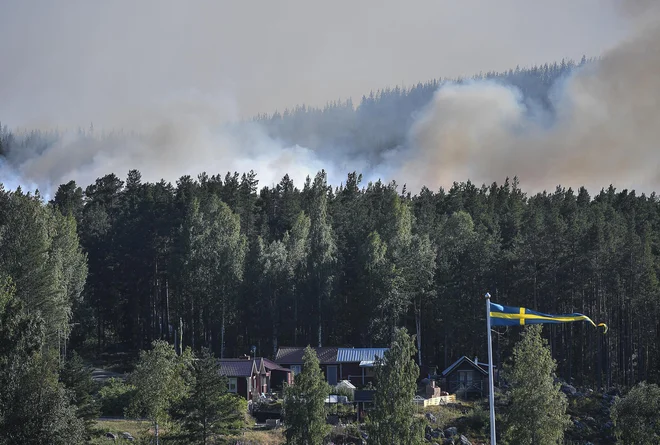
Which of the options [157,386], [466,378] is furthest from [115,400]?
[466,378]

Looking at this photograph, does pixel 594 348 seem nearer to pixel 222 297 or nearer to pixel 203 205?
pixel 222 297

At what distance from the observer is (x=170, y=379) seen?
51.8 m

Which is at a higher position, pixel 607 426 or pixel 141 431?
pixel 141 431

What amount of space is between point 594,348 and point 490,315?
56339 millimetres

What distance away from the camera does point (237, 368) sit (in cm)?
7225

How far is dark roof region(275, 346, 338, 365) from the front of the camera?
80.8m

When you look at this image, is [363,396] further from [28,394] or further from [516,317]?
[516,317]

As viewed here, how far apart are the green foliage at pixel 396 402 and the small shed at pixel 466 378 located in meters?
31.7

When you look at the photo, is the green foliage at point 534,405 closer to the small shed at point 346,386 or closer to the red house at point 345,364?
the small shed at point 346,386

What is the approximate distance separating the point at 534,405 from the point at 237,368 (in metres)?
33.2

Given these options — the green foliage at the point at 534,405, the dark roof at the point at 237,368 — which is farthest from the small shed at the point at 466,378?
the green foliage at the point at 534,405

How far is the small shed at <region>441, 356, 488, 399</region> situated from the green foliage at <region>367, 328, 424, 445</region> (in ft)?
104

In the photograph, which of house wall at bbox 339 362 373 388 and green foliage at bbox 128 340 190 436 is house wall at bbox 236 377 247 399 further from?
green foliage at bbox 128 340 190 436

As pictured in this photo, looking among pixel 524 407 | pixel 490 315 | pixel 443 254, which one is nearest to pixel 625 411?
pixel 524 407
